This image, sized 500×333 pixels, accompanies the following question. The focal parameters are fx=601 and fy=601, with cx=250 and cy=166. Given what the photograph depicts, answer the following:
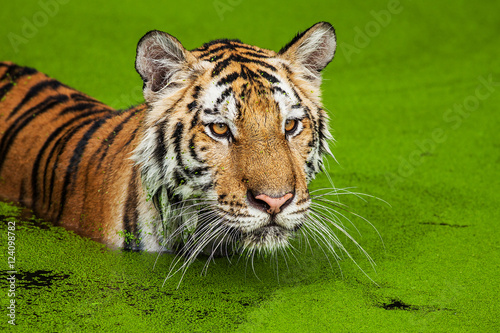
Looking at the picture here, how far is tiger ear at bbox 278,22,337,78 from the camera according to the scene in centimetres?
242

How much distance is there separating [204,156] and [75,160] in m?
0.85

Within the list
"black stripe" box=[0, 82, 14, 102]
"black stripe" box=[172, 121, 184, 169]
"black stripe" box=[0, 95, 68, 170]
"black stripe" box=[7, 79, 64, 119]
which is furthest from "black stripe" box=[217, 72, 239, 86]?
"black stripe" box=[0, 82, 14, 102]

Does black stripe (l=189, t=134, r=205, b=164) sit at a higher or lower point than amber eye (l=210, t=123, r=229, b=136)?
lower

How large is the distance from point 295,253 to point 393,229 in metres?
0.58

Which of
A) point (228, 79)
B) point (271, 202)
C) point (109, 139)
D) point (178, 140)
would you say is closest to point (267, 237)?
point (271, 202)

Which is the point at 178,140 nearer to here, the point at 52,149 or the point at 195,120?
the point at 195,120

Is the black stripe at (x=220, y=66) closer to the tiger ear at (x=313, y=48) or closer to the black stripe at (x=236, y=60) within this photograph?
the black stripe at (x=236, y=60)

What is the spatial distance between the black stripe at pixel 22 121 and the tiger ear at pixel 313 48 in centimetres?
132

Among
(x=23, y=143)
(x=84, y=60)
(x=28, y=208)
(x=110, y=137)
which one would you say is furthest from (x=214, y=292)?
(x=84, y=60)

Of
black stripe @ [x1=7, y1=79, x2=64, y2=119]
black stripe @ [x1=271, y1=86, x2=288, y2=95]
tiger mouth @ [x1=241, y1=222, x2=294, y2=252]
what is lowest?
tiger mouth @ [x1=241, y1=222, x2=294, y2=252]

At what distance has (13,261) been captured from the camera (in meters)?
2.35

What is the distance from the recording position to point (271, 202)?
6.55ft

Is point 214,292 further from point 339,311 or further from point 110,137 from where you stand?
point 110,137

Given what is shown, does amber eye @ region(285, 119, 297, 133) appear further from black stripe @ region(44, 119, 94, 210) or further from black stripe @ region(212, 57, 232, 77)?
black stripe @ region(44, 119, 94, 210)
